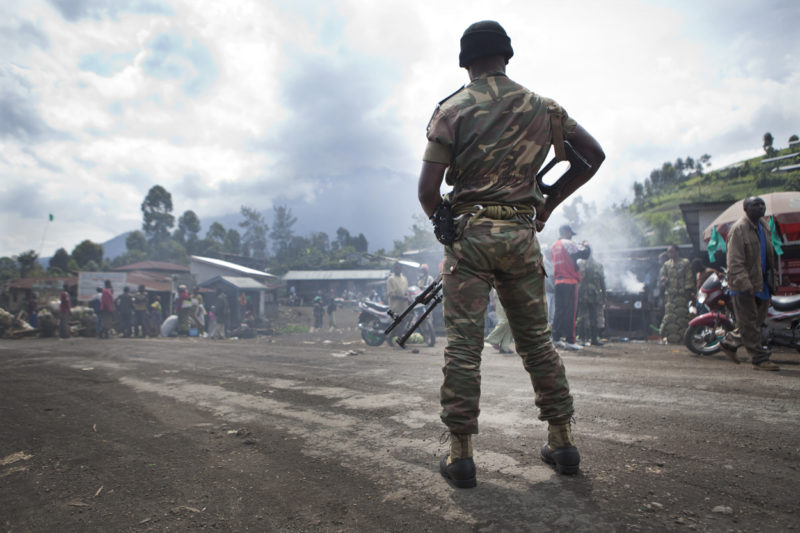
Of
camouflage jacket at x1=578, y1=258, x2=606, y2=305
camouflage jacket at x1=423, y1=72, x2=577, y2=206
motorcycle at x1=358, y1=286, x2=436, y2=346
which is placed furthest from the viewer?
motorcycle at x1=358, y1=286, x2=436, y2=346

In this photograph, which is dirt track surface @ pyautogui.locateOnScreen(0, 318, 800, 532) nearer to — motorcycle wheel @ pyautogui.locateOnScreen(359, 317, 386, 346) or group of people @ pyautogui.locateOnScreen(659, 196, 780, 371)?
group of people @ pyautogui.locateOnScreen(659, 196, 780, 371)

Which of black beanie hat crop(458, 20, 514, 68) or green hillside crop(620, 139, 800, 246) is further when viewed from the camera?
green hillside crop(620, 139, 800, 246)

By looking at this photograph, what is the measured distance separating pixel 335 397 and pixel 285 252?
297 feet

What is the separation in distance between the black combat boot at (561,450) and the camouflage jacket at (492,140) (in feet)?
3.56

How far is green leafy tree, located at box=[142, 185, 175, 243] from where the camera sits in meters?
84.8

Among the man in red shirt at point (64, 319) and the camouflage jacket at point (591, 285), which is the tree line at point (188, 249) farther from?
the camouflage jacket at point (591, 285)

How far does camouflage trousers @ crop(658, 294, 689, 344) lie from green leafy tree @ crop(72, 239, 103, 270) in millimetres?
65994

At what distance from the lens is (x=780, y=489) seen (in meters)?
1.78

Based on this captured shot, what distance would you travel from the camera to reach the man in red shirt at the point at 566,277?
770cm

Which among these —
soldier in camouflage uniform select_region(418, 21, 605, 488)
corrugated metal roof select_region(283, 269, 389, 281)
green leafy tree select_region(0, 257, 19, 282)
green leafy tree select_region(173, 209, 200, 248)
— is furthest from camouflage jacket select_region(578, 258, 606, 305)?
green leafy tree select_region(173, 209, 200, 248)

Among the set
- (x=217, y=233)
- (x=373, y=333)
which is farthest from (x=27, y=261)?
(x=373, y=333)

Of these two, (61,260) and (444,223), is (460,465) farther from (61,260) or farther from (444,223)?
(61,260)

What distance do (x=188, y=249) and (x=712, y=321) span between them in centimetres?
8011

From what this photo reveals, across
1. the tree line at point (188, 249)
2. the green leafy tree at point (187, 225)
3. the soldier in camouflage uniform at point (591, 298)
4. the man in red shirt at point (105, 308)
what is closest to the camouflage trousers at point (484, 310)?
the soldier in camouflage uniform at point (591, 298)
